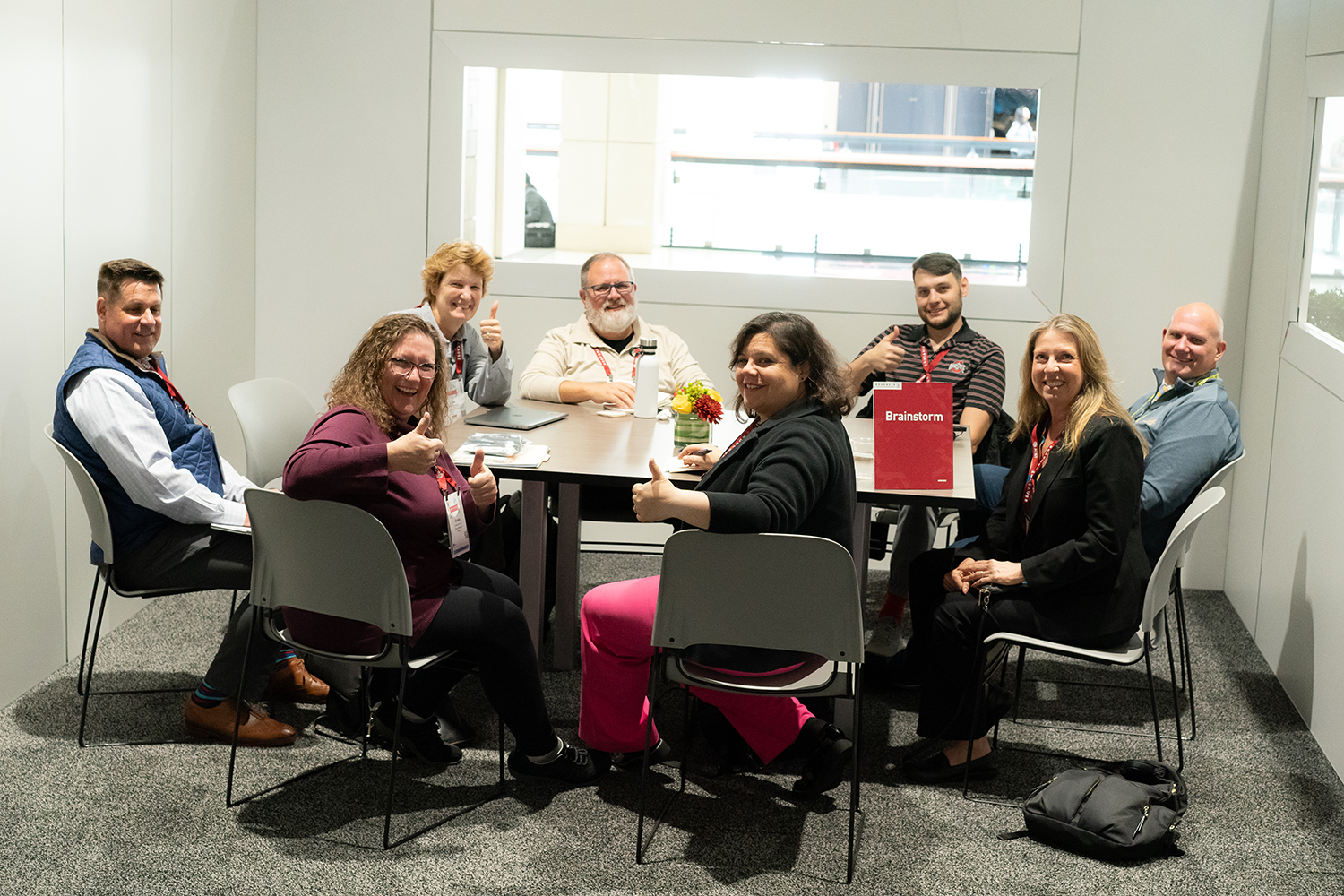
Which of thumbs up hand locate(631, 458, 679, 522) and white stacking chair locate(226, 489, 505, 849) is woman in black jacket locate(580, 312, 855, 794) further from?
white stacking chair locate(226, 489, 505, 849)

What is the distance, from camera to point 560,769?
10.7 ft

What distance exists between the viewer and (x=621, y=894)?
2.78m

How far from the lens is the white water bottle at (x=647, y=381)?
14.2 ft

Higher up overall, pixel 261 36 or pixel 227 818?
pixel 261 36

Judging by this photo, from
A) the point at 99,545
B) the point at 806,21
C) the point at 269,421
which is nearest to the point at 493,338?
the point at 269,421

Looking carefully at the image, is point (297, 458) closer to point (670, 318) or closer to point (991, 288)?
point (670, 318)

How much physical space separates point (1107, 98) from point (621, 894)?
3930 millimetres

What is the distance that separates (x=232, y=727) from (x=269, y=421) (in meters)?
1.14

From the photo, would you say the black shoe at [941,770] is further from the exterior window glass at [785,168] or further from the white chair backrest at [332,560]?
the exterior window glass at [785,168]

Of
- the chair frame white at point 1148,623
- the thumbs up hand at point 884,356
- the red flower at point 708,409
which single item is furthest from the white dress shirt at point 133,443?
the thumbs up hand at point 884,356

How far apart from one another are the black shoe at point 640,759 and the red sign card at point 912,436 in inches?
37.2

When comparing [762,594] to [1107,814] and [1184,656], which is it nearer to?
[1107,814]

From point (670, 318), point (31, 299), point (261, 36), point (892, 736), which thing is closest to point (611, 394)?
point (670, 318)

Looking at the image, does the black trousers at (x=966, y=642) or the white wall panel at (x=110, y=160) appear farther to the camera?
the white wall panel at (x=110, y=160)
